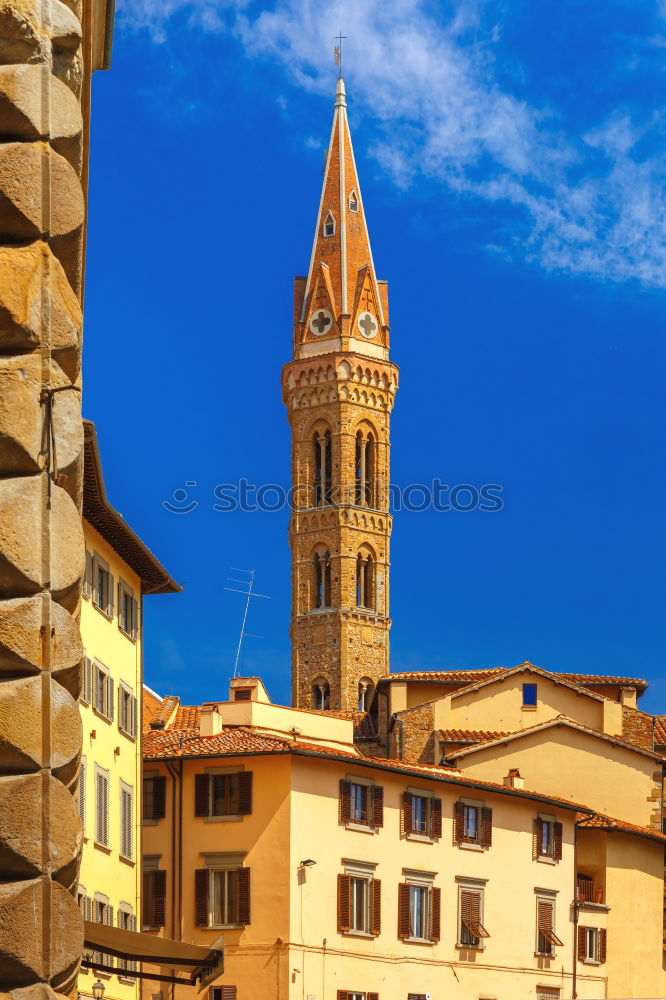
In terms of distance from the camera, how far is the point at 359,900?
47.9 metres

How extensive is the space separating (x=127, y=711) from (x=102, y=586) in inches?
146

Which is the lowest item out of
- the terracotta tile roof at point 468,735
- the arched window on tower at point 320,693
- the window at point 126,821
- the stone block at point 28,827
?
the stone block at point 28,827

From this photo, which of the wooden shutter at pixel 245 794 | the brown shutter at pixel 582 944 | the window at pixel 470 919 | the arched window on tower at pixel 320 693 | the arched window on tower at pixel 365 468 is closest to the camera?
the wooden shutter at pixel 245 794

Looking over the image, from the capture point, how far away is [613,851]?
5478 cm

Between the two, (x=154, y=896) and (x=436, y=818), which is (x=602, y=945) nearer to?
(x=436, y=818)

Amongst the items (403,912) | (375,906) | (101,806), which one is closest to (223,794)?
(375,906)

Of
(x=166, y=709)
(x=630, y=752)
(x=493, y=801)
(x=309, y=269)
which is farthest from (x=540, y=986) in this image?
(x=309, y=269)

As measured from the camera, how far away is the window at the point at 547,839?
52.6 metres

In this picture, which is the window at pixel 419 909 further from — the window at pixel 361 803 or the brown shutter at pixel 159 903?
the brown shutter at pixel 159 903

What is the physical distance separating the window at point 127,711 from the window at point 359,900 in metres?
8.91

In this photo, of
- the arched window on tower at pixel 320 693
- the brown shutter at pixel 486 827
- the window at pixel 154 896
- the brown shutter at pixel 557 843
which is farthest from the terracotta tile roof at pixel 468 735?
the arched window on tower at pixel 320 693

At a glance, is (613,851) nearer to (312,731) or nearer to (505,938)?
(505,938)

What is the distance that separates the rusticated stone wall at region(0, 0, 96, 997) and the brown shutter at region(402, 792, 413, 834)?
44.1 meters

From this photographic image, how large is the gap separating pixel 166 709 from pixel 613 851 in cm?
1509
